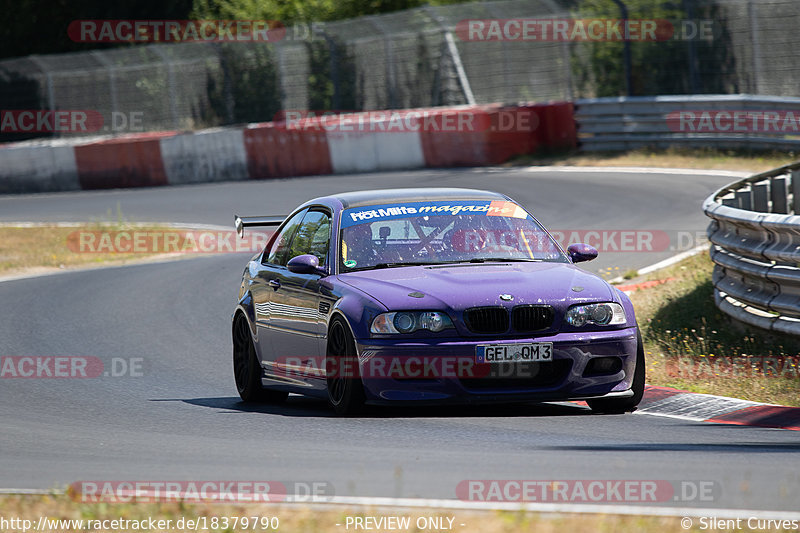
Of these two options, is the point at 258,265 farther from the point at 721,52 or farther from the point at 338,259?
the point at 721,52

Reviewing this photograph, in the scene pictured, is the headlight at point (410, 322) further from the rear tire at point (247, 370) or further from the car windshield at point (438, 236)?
the rear tire at point (247, 370)

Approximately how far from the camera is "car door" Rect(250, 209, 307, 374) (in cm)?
984

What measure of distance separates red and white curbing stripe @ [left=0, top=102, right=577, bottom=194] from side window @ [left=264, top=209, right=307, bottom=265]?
1765 cm

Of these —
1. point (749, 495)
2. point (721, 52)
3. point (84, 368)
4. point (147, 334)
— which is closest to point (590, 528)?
point (749, 495)

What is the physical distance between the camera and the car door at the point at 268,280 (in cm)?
984

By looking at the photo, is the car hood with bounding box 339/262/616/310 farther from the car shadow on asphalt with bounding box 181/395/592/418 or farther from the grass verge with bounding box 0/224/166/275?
the grass verge with bounding box 0/224/166/275

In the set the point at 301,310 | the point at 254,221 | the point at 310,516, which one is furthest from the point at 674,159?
the point at 310,516

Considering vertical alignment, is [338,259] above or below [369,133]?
above

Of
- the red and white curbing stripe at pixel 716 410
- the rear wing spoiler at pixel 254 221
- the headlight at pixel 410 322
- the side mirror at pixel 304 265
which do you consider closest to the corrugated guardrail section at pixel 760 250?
the red and white curbing stripe at pixel 716 410

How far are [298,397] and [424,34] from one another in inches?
884

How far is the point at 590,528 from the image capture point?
15.8ft

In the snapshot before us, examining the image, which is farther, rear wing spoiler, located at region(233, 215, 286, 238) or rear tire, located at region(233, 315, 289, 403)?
rear wing spoiler, located at region(233, 215, 286, 238)

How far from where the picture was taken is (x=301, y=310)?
9203 millimetres

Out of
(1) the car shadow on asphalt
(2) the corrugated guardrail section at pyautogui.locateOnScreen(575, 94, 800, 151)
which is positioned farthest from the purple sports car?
(2) the corrugated guardrail section at pyautogui.locateOnScreen(575, 94, 800, 151)
